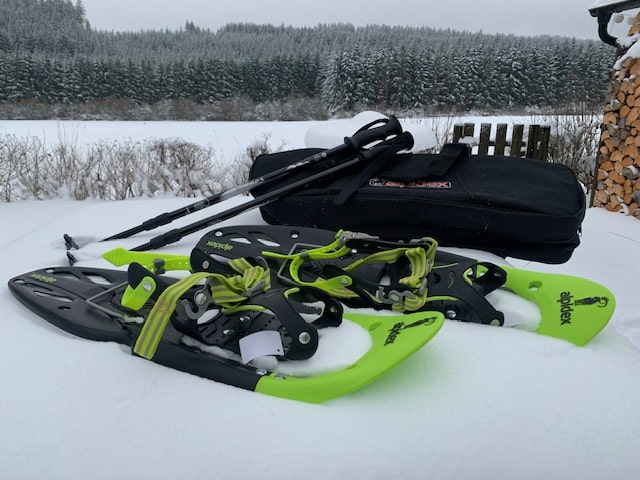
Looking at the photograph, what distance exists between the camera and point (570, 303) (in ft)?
3.37

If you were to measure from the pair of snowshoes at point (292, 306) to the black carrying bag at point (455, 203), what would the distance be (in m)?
0.24

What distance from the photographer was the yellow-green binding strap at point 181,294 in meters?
0.82

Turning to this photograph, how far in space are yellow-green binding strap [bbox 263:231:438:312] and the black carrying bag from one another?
1.20 feet

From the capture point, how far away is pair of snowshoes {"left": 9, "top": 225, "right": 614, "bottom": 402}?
82cm

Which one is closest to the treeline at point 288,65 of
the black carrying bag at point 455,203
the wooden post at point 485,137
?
the wooden post at point 485,137

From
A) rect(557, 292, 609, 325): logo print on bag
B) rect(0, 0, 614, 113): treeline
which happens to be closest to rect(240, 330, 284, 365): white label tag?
rect(557, 292, 609, 325): logo print on bag

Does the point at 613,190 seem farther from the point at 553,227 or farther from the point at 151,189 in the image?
the point at 151,189

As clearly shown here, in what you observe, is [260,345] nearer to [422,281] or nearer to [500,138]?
[422,281]

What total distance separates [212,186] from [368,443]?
4.98 metres

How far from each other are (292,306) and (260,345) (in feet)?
0.43

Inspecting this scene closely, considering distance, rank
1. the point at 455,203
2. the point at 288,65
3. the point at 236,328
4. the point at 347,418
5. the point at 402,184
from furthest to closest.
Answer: the point at 288,65 → the point at 402,184 → the point at 455,203 → the point at 236,328 → the point at 347,418

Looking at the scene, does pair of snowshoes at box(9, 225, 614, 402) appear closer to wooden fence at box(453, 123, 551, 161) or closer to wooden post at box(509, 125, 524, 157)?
wooden fence at box(453, 123, 551, 161)

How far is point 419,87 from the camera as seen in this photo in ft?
40.6

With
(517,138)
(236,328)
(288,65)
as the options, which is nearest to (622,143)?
(517,138)
